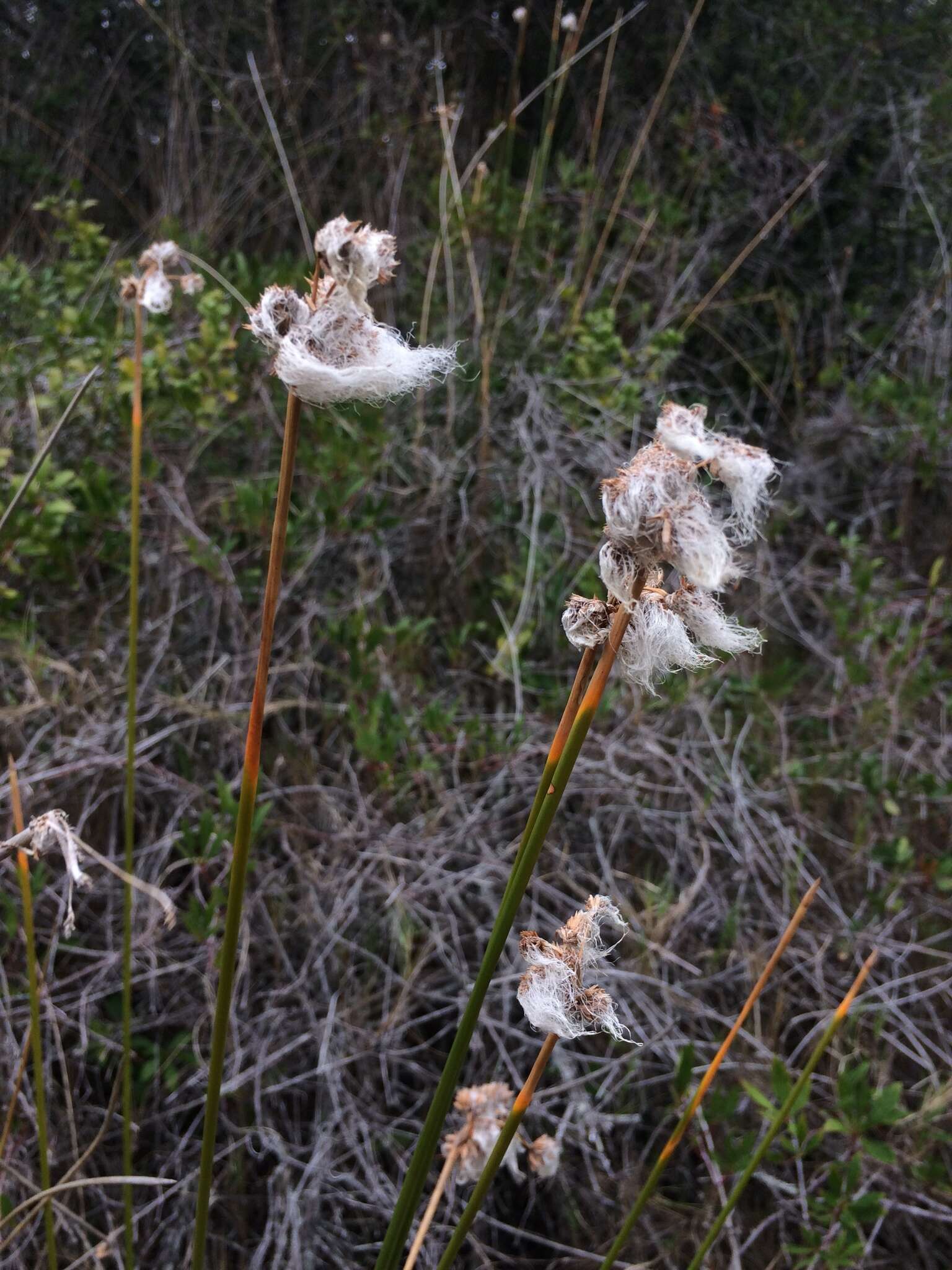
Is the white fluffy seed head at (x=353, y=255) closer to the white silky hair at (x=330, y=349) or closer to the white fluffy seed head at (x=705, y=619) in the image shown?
the white silky hair at (x=330, y=349)

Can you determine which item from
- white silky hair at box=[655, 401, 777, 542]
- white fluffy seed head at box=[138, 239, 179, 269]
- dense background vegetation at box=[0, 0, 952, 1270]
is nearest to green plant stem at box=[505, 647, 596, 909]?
white silky hair at box=[655, 401, 777, 542]

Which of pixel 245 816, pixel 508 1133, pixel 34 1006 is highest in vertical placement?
pixel 245 816

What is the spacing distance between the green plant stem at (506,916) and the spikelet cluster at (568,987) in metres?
0.02

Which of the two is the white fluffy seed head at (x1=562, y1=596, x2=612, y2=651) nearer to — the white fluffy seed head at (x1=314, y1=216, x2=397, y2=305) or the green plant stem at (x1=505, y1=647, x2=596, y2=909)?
the green plant stem at (x1=505, y1=647, x2=596, y2=909)

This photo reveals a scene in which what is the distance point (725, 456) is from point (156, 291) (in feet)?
2.40

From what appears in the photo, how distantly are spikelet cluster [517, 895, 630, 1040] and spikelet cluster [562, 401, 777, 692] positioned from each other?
139 mm

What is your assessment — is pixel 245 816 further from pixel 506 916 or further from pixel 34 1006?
pixel 34 1006

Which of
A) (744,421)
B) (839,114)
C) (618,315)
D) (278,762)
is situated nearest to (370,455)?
(278,762)

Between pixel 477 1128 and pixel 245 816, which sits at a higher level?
pixel 245 816

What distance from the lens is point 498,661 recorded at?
5.07 feet

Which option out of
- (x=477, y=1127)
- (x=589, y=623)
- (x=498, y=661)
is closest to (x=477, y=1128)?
(x=477, y=1127)

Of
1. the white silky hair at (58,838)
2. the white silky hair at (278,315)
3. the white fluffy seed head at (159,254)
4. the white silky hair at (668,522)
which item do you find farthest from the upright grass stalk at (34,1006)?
the white fluffy seed head at (159,254)

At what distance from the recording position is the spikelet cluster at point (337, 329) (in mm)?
489

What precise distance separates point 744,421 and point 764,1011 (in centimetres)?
135
